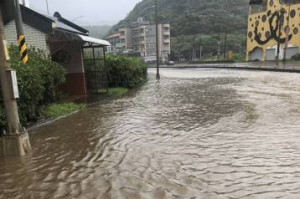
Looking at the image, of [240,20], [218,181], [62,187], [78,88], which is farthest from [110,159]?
[240,20]

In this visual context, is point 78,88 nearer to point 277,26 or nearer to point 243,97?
point 243,97

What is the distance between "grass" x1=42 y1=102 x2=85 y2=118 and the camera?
1030 centimetres

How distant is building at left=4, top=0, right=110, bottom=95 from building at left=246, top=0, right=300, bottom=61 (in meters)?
38.6

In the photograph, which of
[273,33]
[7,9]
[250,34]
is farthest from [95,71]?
[250,34]

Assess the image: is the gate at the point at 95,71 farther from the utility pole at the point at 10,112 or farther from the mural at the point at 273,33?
the mural at the point at 273,33

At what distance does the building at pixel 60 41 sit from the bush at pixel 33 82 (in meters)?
1.07

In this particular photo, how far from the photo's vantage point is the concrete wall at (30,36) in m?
11.0

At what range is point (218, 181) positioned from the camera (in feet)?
15.9

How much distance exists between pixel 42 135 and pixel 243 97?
31.0 feet

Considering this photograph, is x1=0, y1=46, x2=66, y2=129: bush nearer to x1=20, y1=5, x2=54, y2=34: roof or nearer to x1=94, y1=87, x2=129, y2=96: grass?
x1=20, y1=5, x2=54, y2=34: roof

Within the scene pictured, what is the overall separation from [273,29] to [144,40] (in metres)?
53.3

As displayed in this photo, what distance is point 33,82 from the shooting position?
27.7ft

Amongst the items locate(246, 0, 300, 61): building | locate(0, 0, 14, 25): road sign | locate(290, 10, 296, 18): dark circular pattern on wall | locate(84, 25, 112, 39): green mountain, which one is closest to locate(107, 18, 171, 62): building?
locate(84, 25, 112, 39): green mountain

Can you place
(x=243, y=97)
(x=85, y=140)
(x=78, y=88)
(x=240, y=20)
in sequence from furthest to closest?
(x=240, y=20), (x=78, y=88), (x=243, y=97), (x=85, y=140)
